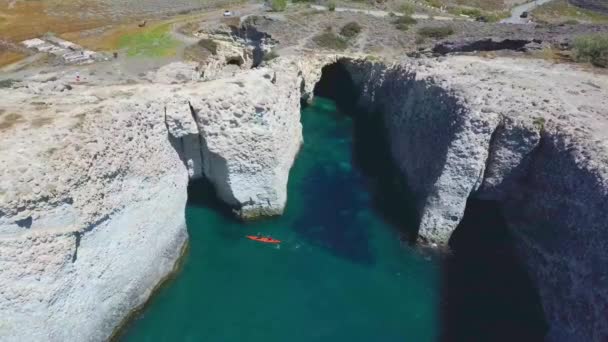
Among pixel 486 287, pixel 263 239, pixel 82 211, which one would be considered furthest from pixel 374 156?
pixel 82 211

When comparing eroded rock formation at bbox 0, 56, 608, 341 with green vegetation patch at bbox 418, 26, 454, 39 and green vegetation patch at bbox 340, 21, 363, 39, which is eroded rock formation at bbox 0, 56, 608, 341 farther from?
green vegetation patch at bbox 340, 21, 363, 39

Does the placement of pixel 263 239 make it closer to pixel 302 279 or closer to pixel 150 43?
pixel 302 279

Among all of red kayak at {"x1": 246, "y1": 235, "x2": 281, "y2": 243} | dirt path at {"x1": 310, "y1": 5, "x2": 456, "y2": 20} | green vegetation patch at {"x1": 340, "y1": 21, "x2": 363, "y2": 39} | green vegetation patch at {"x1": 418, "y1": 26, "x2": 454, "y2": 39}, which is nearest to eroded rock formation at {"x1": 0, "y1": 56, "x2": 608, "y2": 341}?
red kayak at {"x1": 246, "y1": 235, "x2": 281, "y2": 243}

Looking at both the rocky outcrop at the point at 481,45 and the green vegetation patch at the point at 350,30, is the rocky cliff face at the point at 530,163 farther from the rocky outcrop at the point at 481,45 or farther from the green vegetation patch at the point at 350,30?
the green vegetation patch at the point at 350,30

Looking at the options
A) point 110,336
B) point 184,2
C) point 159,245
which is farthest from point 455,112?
point 184,2

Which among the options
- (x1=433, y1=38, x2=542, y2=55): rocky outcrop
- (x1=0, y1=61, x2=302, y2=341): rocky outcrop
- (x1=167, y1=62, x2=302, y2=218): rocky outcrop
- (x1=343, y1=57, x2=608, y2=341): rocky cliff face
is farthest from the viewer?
(x1=433, y1=38, x2=542, y2=55): rocky outcrop

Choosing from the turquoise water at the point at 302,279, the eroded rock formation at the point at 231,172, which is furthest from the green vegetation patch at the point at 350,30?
the turquoise water at the point at 302,279
